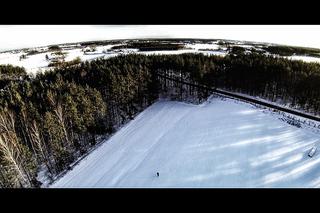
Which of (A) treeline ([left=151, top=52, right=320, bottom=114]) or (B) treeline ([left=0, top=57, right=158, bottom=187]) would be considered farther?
(A) treeline ([left=151, top=52, right=320, bottom=114])

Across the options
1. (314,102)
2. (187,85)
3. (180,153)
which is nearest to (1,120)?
(180,153)

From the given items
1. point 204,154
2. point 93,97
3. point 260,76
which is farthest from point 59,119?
point 260,76

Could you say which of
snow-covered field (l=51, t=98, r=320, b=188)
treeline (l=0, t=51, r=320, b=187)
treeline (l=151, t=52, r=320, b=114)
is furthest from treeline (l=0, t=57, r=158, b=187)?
treeline (l=151, t=52, r=320, b=114)

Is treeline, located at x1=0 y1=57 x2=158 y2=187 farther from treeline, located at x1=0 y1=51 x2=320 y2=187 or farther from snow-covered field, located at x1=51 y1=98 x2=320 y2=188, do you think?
snow-covered field, located at x1=51 y1=98 x2=320 y2=188

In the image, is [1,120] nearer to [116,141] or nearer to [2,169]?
[2,169]

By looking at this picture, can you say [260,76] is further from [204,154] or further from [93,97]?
[93,97]

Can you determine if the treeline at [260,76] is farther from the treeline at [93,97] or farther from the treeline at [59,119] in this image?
the treeline at [59,119]
